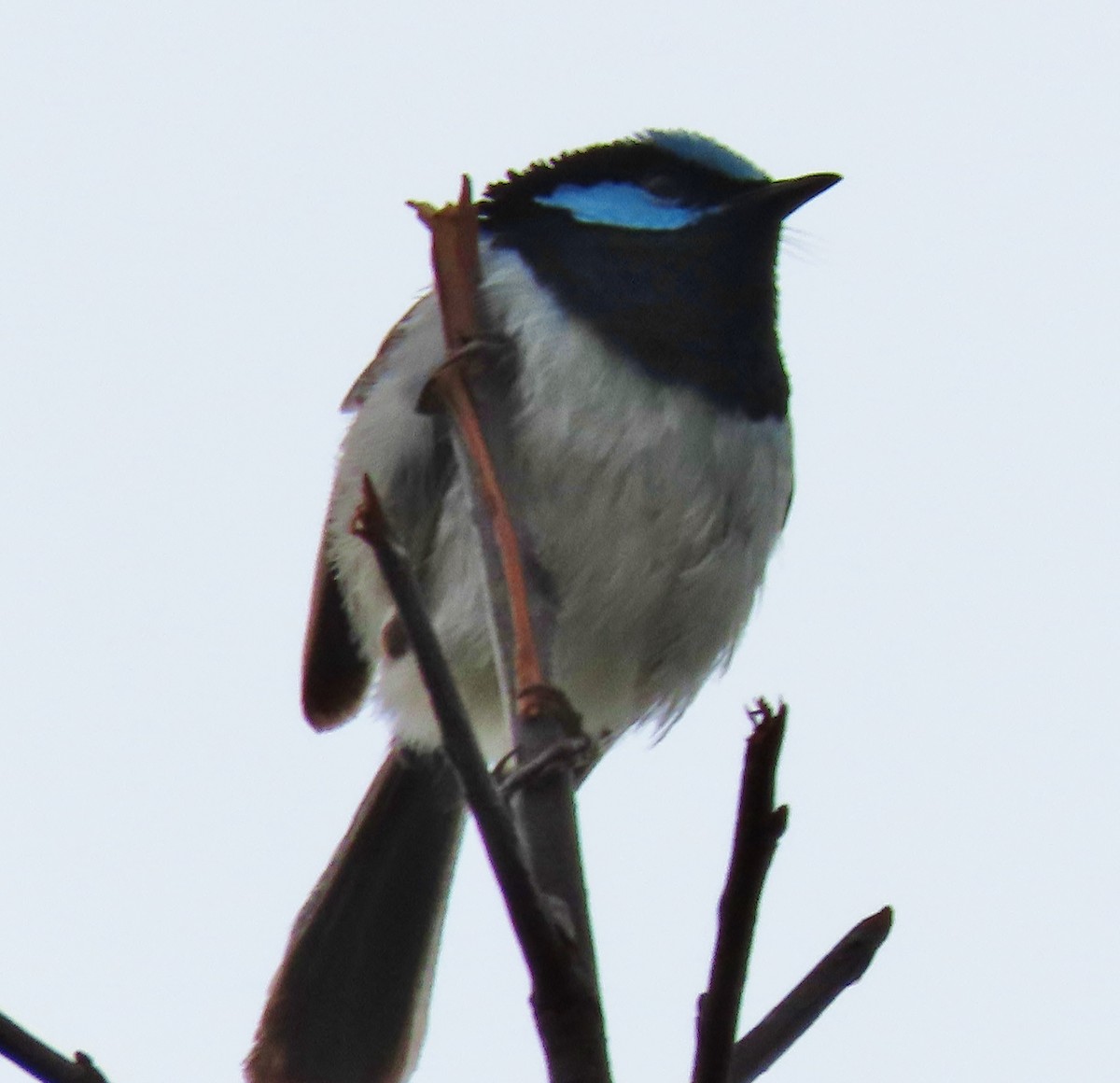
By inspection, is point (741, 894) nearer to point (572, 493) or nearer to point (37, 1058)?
point (37, 1058)

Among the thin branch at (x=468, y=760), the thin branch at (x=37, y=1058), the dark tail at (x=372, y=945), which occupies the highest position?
the dark tail at (x=372, y=945)

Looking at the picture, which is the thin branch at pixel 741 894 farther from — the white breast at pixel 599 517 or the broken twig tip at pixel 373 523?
the white breast at pixel 599 517

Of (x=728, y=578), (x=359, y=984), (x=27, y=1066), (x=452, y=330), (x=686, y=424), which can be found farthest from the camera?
(x=359, y=984)

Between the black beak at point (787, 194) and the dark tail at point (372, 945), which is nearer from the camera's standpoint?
the dark tail at point (372, 945)

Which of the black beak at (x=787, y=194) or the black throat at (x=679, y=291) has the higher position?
the black beak at (x=787, y=194)

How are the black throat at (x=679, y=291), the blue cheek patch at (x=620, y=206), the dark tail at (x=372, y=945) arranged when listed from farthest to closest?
the blue cheek patch at (x=620, y=206) < the dark tail at (x=372, y=945) < the black throat at (x=679, y=291)

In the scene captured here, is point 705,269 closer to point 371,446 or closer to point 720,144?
point 720,144

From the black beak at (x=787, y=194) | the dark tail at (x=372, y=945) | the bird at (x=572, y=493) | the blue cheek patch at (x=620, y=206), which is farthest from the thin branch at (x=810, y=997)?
the black beak at (x=787, y=194)

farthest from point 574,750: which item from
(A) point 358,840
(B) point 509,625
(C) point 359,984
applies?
(A) point 358,840
